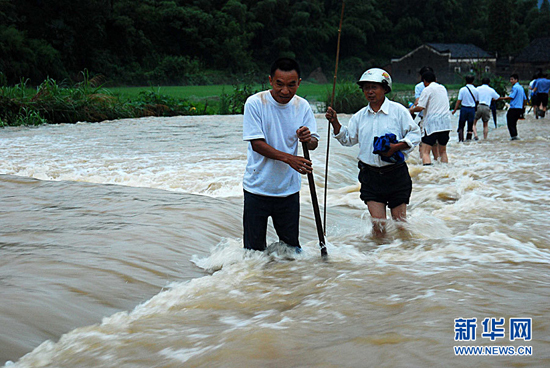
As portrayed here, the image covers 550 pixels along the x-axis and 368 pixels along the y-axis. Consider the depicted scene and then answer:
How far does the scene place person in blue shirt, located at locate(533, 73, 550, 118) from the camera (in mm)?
19031

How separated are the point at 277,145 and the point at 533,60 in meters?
61.9

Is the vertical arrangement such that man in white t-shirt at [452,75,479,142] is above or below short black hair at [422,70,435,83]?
below

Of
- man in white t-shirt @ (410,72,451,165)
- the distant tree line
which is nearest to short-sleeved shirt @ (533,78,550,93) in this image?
man in white t-shirt @ (410,72,451,165)

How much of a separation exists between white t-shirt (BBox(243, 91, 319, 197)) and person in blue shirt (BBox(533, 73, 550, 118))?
57.3 ft

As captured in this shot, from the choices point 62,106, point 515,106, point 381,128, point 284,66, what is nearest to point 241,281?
point 284,66

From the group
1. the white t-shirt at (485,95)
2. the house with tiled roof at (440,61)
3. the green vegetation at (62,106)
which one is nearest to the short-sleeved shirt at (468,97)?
the white t-shirt at (485,95)

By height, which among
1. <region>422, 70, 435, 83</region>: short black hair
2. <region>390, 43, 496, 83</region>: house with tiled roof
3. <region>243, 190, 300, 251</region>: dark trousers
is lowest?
<region>243, 190, 300, 251</region>: dark trousers

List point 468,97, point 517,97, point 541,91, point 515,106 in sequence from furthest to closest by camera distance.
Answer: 1. point 541,91
2. point 517,97
3. point 515,106
4. point 468,97

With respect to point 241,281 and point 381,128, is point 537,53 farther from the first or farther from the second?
point 241,281

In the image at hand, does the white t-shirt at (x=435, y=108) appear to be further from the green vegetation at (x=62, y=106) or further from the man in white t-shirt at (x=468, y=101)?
the green vegetation at (x=62, y=106)

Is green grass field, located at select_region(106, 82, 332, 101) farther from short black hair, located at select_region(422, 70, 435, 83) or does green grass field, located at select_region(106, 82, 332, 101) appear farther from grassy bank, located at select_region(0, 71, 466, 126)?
short black hair, located at select_region(422, 70, 435, 83)

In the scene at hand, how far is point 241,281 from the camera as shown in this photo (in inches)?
165

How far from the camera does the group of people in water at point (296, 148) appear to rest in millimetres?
3908

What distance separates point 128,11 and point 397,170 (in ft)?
155
